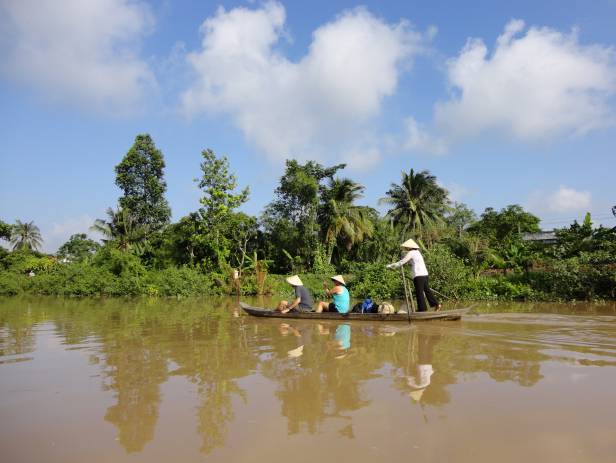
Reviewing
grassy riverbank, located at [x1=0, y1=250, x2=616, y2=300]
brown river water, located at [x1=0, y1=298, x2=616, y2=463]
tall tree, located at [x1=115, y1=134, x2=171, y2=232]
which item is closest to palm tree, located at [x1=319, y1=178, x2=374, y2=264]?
grassy riverbank, located at [x1=0, y1=250, x2=616, y2=300]

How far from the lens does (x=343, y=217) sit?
27.7 m

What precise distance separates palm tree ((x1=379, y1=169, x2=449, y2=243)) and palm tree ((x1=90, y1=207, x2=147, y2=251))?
49.5 feet

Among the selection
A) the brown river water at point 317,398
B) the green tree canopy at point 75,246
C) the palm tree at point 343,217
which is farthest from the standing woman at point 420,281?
the green tree canopy at point 75,246

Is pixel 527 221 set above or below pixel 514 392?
above

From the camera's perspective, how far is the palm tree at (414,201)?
94.3 feet

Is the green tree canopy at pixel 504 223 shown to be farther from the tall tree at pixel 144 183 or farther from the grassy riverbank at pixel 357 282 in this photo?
the tall tree at pixel 144 183

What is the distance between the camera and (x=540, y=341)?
6559 mm

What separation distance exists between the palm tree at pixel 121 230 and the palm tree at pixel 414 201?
15.1 meters

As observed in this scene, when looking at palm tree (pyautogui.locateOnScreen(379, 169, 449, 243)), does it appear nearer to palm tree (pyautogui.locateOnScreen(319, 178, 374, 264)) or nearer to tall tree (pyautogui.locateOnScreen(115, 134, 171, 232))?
palm tree (pyautogui.locateOnScreen(319, 178, 374, 264))

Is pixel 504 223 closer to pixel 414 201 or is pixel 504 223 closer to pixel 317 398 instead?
pixel 414 201

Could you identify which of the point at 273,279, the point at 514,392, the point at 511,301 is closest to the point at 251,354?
the point at 514,392

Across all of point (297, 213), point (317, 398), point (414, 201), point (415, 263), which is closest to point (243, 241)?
point (297, 213)

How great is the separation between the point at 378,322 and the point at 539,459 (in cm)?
627

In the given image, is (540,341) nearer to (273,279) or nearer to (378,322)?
(378,322)
